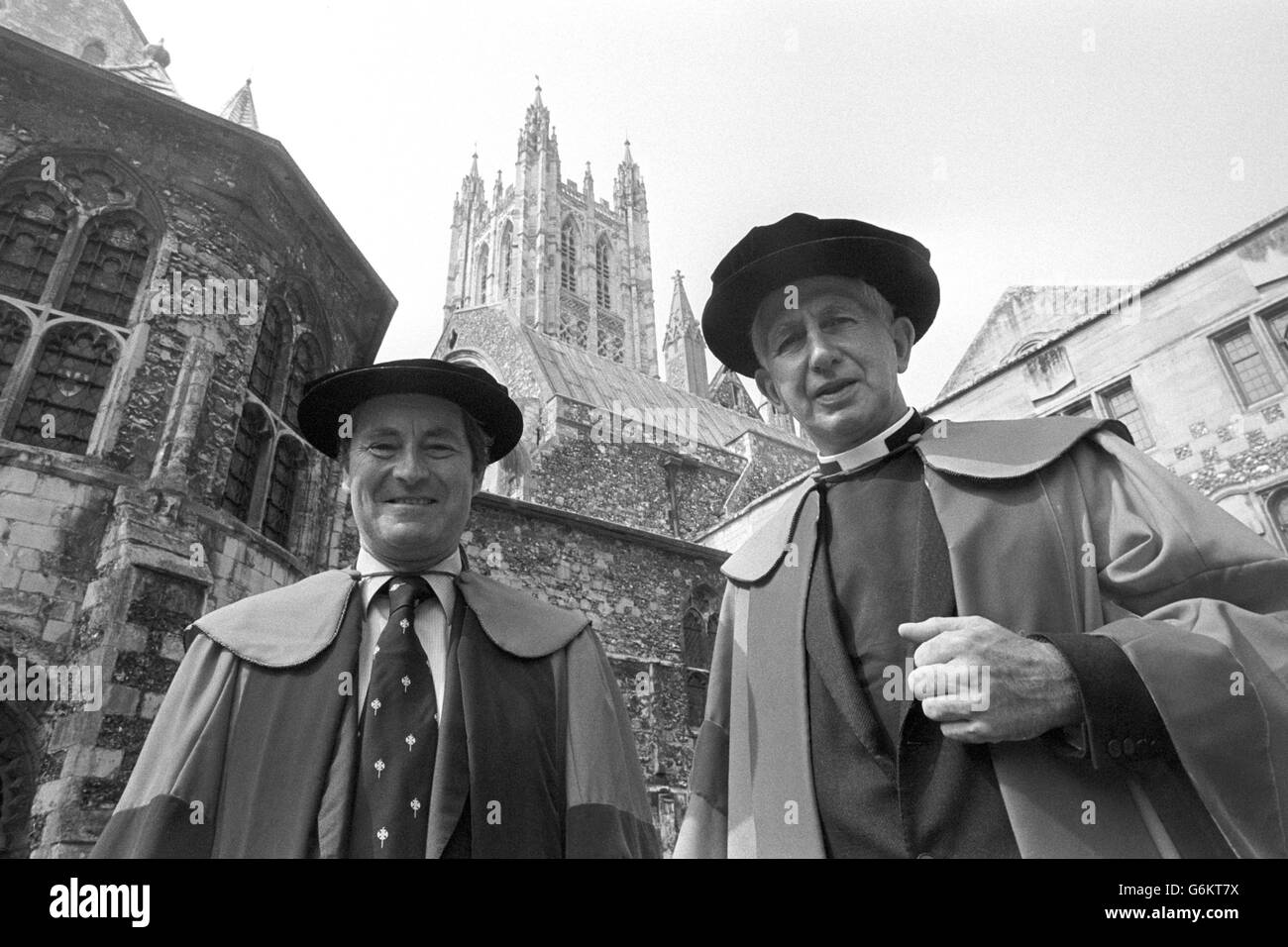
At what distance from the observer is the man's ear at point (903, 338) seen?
2525 millimetres

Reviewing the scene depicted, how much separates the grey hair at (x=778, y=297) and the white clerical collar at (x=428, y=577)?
1.35 metres

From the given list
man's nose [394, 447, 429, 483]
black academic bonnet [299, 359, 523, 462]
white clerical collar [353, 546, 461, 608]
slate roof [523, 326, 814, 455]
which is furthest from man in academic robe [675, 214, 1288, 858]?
slate roof [523, 326, 814, 455]

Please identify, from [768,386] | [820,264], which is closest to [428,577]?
[768,386]

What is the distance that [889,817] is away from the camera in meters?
1.75

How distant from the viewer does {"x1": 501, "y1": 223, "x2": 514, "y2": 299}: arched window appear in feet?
174

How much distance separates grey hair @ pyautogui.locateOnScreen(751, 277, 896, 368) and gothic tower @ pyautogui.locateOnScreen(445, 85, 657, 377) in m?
47.8

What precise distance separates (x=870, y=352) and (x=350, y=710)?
1954 millimetres

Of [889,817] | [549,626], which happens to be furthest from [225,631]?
[889,817]

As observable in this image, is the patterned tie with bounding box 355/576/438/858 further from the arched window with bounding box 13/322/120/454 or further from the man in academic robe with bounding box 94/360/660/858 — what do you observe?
the arched window with bounding box 13/322/120/454

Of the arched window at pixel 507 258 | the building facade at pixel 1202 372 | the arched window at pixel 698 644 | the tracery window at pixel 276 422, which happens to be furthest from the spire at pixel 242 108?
the arched window at pixel 507 258

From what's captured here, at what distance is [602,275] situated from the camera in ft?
188

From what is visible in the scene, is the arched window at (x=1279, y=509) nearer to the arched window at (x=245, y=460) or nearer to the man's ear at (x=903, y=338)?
the man's ear at (x=903, y=338)

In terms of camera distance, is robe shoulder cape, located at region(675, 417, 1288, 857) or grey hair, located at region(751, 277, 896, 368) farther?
grey hair, located at region(751, 277, 896, 368)

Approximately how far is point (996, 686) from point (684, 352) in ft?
169
